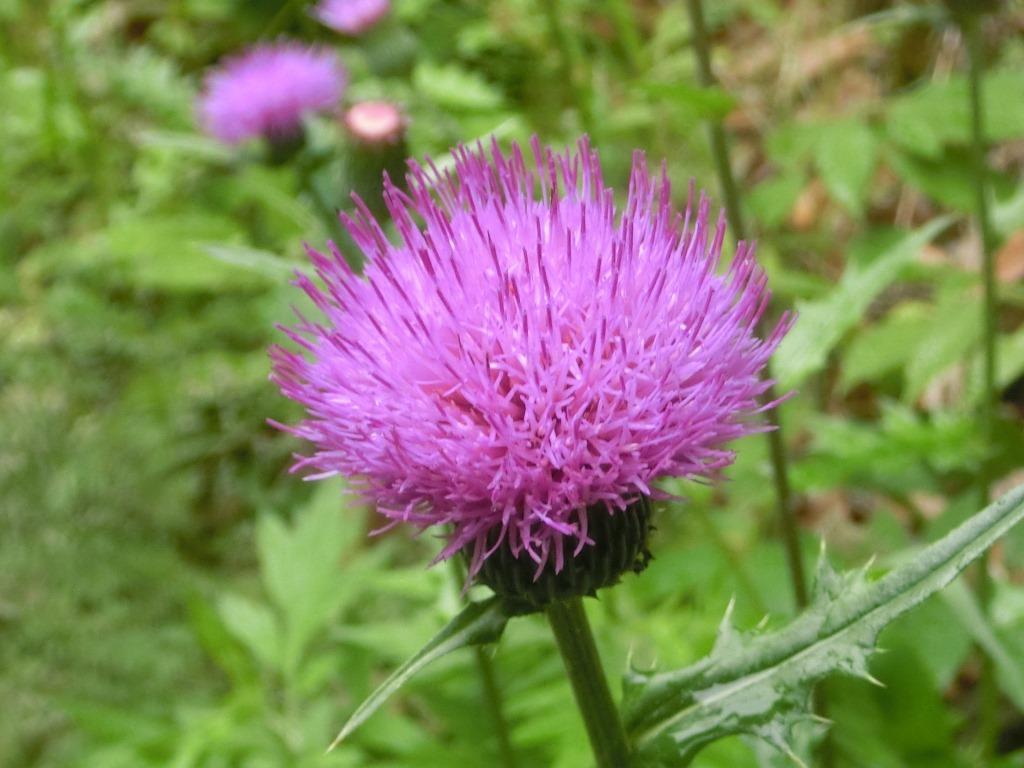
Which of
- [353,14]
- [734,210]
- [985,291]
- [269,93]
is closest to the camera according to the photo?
[734,210]

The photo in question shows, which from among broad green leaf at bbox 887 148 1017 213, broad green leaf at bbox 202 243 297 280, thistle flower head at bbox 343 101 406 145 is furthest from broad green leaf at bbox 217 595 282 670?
broad green leaf at bbox 887 148 1017 213

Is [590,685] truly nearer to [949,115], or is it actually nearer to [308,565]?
[308,565]

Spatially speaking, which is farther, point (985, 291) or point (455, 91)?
point (455, 91)

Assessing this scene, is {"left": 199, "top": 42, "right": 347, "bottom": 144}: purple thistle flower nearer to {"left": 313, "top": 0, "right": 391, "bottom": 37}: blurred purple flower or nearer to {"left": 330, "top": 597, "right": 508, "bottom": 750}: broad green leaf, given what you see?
{"left": 313, "top": 0, "right": 391, "bottom": 37}: blurred purple flower

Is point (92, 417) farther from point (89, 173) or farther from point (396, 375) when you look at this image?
point (396, 375)

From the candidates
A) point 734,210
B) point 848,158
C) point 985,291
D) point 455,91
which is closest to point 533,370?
point 734,210

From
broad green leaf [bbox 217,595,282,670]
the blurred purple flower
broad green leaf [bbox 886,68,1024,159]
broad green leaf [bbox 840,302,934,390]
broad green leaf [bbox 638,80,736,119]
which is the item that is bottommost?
broad green leaf [bbox 840,302,934,390]

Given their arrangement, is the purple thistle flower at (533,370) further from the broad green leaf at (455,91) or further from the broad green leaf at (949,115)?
the broad green leaf at (455,91)

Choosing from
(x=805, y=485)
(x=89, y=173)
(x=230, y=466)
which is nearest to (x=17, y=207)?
(x=89, y=173)
